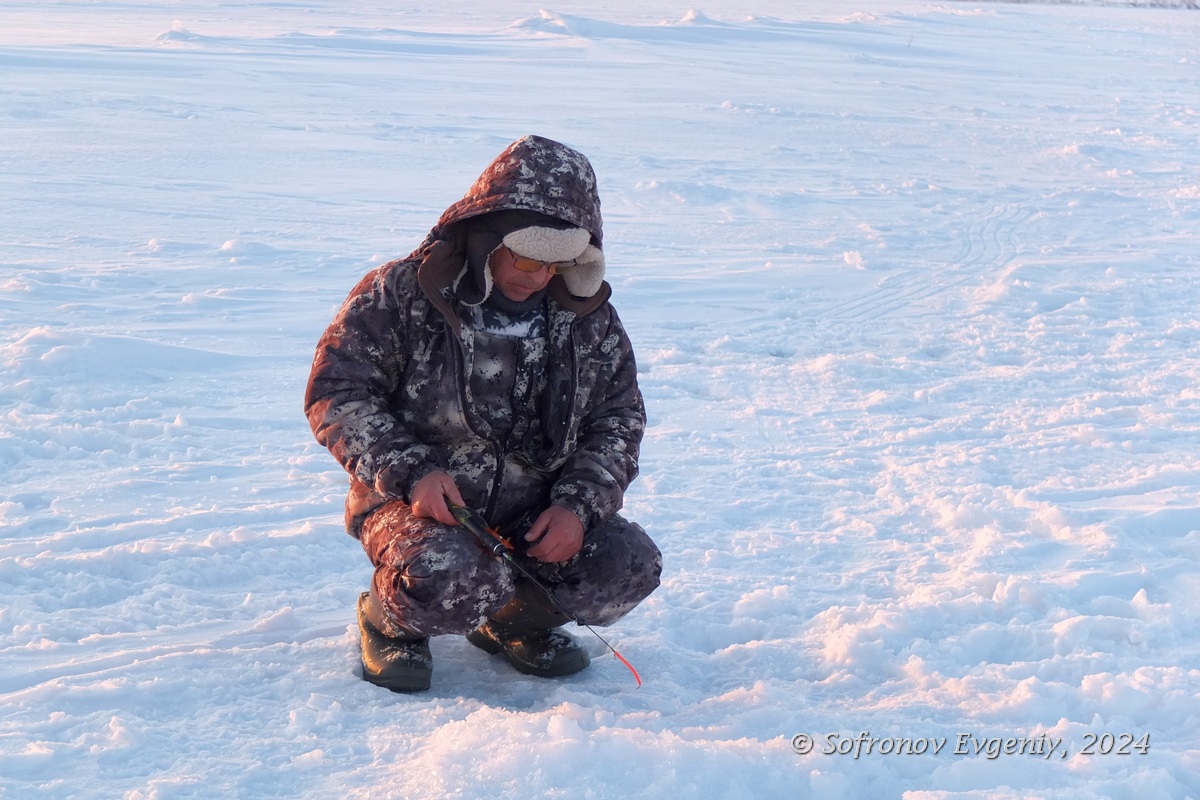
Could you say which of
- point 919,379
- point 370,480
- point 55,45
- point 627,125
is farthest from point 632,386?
point 55,45

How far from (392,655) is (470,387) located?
0.63 m

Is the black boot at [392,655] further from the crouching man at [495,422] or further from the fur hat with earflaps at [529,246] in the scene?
the fur hat with earflaps at [529,246]

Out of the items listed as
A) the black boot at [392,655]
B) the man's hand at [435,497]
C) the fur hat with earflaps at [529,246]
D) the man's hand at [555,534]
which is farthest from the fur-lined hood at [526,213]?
the black boot at [392,655]

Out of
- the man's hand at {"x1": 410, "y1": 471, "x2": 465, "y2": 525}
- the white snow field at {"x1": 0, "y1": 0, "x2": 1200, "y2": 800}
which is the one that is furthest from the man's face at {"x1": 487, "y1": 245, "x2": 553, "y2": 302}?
the white snow field at {"x1": 0, "y1": 0, "x2": 1200, "y2": 800}

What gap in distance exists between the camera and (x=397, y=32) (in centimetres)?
1950

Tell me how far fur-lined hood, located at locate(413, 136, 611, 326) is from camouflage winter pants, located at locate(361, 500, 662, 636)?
1.63 ft

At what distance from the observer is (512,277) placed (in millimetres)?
2594

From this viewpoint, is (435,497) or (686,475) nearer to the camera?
(435,497)

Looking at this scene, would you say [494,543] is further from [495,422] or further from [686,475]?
[686,475]

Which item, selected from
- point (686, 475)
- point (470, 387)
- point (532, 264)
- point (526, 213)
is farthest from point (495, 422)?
point (686, 475)

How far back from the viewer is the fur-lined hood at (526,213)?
2.50m

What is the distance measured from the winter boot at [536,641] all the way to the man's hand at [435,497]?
38 cm

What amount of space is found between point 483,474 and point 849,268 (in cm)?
503

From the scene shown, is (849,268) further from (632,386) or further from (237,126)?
(237,126)
